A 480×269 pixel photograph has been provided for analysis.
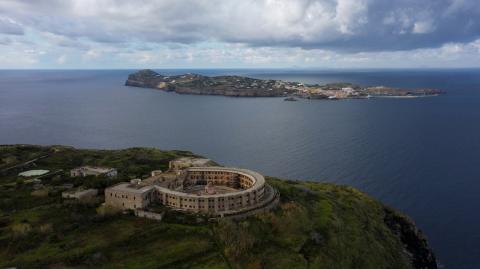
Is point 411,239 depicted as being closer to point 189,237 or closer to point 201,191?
point 201,191

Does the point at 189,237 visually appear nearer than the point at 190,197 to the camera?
Yes

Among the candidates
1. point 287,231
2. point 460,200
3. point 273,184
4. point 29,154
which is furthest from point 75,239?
point 460,200

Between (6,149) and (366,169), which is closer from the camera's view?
(6,149)

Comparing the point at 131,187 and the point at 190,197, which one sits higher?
the point at 131,187

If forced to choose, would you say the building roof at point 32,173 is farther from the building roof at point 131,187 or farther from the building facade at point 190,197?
the building facade at point 190,197

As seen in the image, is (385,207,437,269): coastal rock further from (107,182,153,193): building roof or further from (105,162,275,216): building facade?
(107,182,153,193): building roof

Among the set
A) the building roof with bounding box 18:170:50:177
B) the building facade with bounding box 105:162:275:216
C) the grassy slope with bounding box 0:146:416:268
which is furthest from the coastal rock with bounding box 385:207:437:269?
the building roof with bounding box 18:170:50:177

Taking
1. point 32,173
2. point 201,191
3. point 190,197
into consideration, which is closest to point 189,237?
point 190,197

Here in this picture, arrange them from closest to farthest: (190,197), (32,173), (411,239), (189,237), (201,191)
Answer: (189,237) < (190,197) < (201,191) < (411,239) < (32,173)

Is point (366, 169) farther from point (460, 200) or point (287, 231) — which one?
point (287, 231)
